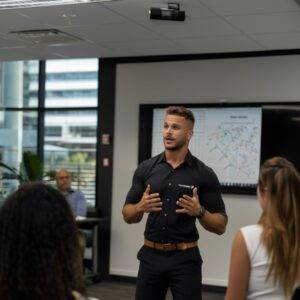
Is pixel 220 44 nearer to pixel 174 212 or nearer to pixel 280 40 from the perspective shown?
pixel 280 40

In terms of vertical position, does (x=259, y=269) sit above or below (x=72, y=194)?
above

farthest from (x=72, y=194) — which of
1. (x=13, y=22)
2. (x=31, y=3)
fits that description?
(x=31, y=3)

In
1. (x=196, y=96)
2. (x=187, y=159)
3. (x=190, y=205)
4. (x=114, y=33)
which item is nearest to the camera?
(x=190, y=205)

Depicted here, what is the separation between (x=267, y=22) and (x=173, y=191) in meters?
2.01

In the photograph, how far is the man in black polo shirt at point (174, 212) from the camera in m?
3.03

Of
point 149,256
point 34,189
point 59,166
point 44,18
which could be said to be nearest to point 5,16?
point 44,18

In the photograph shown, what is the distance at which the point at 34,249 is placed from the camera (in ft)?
4.21

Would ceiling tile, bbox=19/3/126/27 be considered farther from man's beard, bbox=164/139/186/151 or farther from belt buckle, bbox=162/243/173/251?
belt buckle, bbox=162/243/173/251

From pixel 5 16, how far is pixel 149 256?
8.03 feet

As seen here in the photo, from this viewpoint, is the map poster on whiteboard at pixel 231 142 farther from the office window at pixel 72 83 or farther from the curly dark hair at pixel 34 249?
the curly dark hair at pixel 34 249

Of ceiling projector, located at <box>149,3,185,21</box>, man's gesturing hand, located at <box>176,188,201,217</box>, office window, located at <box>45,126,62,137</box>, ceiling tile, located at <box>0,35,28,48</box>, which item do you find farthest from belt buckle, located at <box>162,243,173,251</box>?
office window, located at <box>45,126,62,137</box>

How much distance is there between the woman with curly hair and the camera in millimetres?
1887

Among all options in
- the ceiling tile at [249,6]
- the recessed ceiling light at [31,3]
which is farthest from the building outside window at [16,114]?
the ceiling tile at [249,6]

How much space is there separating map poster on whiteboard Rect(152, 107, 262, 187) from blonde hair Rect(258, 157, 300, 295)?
389 centimetres
